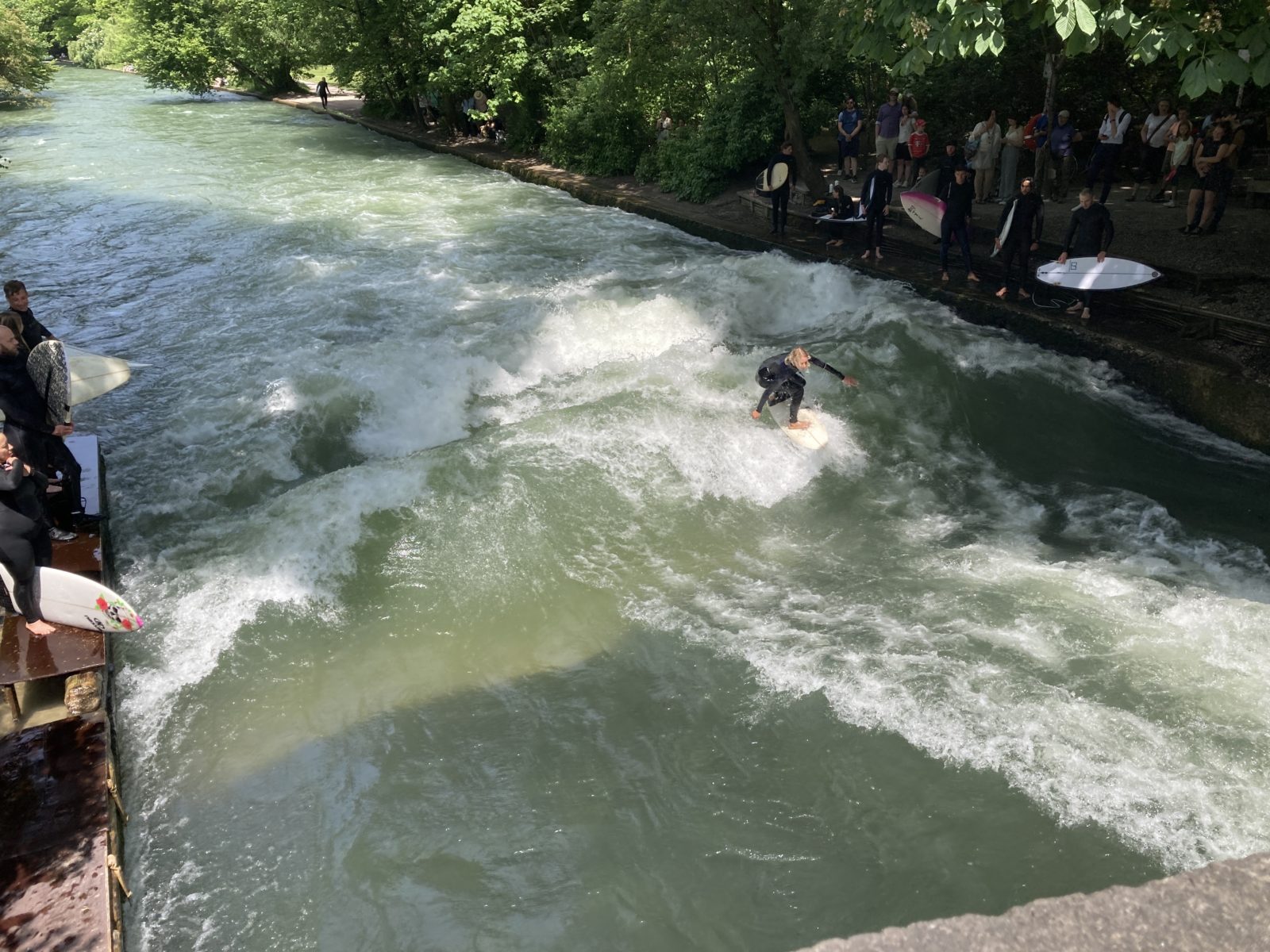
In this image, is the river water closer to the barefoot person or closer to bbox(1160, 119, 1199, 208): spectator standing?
the barefoot person

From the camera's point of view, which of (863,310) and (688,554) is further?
(863,310)

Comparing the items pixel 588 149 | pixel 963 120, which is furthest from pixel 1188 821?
pixel 588 149

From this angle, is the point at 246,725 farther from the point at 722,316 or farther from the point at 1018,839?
the point at 722,316

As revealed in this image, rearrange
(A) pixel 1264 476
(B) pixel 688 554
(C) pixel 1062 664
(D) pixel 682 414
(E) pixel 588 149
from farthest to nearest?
(E) pixel 588 149
(D) pixel 682 414
(A) pixel 1264 476
(B) pixel 688 554
(C) pixel 1062 664

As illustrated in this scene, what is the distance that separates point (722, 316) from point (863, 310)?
1891mm

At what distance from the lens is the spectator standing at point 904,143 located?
15734mm

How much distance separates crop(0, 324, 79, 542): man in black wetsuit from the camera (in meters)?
7.19

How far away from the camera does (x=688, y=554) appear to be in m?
8.03

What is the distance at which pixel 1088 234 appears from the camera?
10.6 m

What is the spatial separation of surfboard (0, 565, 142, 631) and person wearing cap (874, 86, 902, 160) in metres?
13.7

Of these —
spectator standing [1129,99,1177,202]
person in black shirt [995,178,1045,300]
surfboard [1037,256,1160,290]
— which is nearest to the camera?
surfboard [1037,256,1160,290]

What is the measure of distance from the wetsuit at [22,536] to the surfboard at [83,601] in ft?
0.18

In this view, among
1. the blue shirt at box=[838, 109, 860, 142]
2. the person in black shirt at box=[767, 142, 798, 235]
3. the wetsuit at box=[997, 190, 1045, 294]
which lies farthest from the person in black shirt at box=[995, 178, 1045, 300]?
the blue shirt at box=[838, 109, 860, 142]

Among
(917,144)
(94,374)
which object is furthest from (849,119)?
(94,374)
